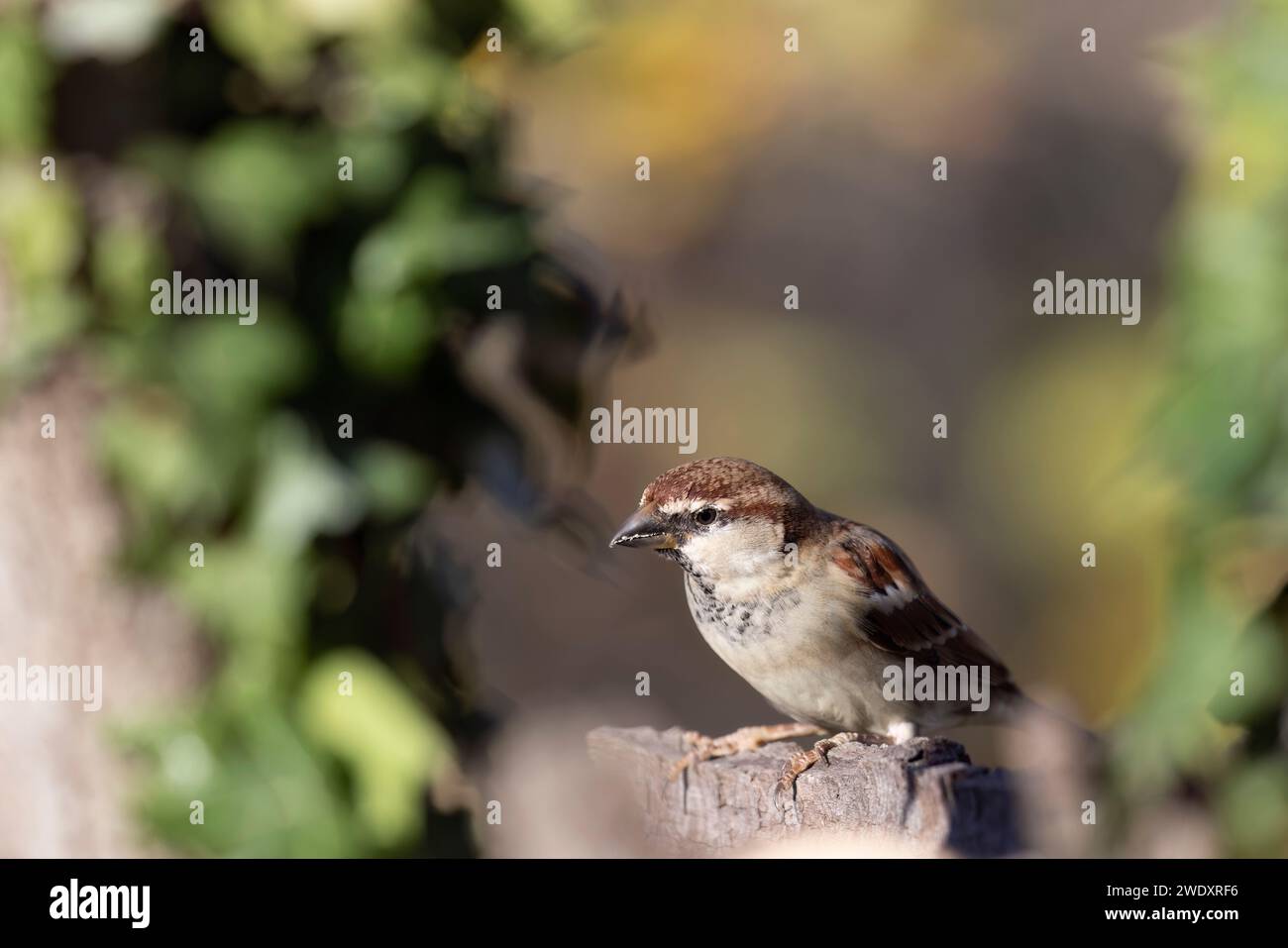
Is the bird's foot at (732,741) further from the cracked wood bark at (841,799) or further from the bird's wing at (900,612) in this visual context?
the bird's wing at (900,612)

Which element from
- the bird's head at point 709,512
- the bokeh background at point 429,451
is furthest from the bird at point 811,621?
the bokeh background at point 429,451

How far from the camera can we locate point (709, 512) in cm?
95

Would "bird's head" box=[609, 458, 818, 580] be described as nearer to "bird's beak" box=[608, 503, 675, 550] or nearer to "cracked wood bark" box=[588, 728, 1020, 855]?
"bird's beak" box=[608, 503, 675, 550]

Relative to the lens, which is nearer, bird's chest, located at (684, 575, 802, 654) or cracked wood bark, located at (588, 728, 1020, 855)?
cracked wood bark, located at (588, 728, 1020, 855)

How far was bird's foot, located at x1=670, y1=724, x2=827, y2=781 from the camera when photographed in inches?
38.6

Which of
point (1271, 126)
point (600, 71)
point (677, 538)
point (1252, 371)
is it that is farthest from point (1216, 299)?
point (600, 71)

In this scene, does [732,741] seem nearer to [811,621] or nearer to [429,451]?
[811,621]

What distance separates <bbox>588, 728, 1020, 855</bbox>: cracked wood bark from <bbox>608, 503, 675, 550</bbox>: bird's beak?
0.59ft

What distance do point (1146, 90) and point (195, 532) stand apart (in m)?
2.00

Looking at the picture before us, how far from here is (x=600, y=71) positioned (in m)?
2.81

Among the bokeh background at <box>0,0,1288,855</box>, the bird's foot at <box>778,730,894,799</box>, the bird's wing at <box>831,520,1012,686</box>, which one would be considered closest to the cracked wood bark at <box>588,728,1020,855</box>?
the bird's foot at <box>778,730,894,799</box>

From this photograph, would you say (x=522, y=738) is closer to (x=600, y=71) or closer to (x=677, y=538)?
(x=677, y=538)

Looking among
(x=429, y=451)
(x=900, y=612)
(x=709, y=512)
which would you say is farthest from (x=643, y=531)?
(x=429, y=451)

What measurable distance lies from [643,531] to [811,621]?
8.7 inches
